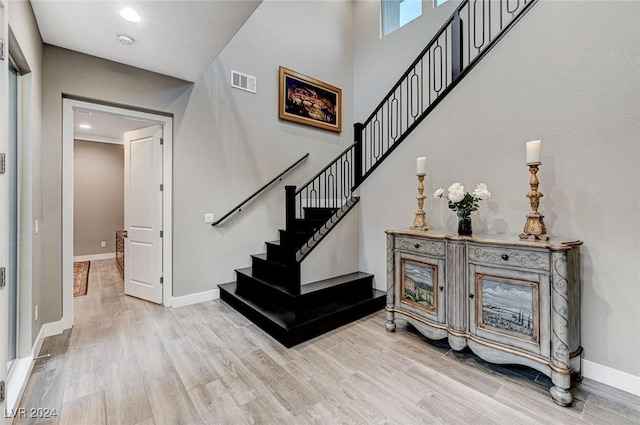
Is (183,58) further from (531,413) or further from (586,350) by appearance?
(586,350)

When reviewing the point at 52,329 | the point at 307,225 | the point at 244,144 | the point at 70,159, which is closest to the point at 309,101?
the point at 244,144

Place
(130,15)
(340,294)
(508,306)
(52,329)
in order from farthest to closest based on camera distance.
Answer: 1. (340,294)
2. (52,329)
3. (130,15)
4. (508,306)

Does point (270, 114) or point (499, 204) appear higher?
point (270, 114)

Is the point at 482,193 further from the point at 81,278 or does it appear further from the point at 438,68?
the point at 81,278

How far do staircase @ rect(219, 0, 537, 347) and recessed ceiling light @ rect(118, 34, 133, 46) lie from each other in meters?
2.13

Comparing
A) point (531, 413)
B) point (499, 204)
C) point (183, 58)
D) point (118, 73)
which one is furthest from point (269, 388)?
point (118, 73)

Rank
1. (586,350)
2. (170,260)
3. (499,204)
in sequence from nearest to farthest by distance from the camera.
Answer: (586,350)
(499,204)
(170,260)

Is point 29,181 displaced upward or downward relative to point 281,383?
upward

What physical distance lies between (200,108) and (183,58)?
0.83 metres

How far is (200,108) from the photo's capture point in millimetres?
3889

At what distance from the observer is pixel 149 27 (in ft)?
8.37

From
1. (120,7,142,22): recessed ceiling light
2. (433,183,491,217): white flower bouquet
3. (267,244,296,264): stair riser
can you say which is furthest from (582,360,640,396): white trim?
(120,7,142,22): recessed ceiling light

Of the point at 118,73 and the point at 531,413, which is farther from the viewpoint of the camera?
the point at 118,73

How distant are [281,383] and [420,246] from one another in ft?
5.74
